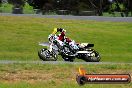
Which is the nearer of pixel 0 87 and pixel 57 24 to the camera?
pixel 0 87

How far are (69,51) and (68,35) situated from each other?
16.5m

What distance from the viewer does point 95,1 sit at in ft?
273

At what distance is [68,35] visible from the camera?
40.2m

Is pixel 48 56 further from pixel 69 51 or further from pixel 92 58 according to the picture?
pixel 92 58

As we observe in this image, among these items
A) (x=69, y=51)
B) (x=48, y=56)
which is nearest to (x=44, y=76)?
(x=48, y=56)

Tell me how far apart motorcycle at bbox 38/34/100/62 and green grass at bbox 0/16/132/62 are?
11.3 feet

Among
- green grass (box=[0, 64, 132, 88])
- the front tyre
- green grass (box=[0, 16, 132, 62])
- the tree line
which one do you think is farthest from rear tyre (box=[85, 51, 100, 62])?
the tree line

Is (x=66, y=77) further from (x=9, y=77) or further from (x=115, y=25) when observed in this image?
(x=115, y=25)

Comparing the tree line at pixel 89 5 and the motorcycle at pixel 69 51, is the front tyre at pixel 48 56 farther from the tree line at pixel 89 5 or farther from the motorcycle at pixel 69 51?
the tree line at pixel 89 5

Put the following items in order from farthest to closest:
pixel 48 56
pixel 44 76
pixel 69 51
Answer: pixel 69 51
pixel 48 56
pixel 44 76

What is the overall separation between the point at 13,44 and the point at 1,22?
1268cm

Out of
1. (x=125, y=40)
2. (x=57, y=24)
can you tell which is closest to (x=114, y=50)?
(x=125, y=40)

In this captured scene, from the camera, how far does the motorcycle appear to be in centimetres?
2342

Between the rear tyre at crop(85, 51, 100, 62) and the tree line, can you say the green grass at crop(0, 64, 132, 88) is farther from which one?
the tree line
